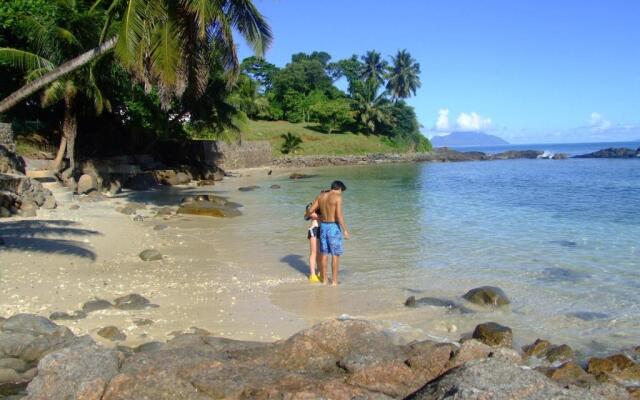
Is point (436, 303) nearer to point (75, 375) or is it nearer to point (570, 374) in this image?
point (570, 374)

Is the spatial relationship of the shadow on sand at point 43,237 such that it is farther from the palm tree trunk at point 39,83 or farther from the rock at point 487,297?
the rock at point 487,297

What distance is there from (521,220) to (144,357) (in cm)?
1752

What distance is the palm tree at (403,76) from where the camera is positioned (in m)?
79.2

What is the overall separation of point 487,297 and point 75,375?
668 cm

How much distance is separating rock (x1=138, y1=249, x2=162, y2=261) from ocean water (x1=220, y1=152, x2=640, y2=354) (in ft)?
6.50

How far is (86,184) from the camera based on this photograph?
2327 cm

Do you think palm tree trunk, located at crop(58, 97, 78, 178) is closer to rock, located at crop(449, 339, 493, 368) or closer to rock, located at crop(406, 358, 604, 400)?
rock, located at crop(449, 339, 493, 368)

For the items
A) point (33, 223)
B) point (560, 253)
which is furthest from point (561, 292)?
point (33, 223)

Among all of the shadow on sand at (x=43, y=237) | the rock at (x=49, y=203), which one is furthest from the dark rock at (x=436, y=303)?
the rock at (x=49, y=203)

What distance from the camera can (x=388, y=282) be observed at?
10758 mm

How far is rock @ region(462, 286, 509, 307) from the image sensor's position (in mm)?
9266

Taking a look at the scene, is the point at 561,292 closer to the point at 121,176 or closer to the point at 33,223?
the point at 33,223

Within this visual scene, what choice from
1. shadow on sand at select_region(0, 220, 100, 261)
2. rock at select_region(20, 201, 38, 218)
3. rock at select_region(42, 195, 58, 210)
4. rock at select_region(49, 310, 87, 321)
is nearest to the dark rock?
rock at select_region(49, 310, 87, 321)

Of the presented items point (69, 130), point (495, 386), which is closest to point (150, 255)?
point (495, 386)
